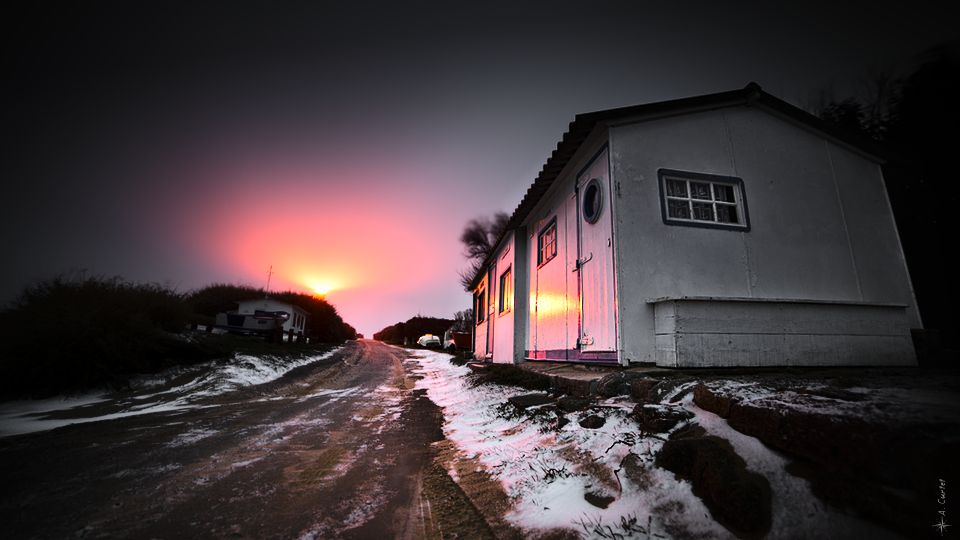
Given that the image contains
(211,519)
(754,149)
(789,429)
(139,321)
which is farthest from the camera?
(139,321)

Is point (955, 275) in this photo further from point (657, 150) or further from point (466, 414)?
point (466, 414)

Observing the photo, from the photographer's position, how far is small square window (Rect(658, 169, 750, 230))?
17.0ft

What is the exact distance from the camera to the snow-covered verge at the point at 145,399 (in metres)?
4.38

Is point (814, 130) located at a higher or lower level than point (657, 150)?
higher

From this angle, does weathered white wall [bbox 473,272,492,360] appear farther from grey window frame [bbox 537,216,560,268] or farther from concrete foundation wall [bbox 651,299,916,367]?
concrete foundation wall [bbox 651,299,916,367]

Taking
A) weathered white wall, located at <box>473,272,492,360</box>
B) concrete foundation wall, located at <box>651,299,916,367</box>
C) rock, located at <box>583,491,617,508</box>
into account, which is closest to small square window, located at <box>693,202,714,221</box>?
concrete foundation wall, located at <box>651,299,916,367</box>

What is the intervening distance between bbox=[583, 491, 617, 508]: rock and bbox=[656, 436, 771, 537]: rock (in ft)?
1.12

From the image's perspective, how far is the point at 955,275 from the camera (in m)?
6.32

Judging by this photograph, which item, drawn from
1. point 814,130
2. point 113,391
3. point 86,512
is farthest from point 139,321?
point 814,130

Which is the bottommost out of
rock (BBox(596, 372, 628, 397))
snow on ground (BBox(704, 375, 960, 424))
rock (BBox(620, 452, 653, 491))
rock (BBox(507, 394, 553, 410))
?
rock (BBox(620, 452, 653, 491))

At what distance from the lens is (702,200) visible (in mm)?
5336

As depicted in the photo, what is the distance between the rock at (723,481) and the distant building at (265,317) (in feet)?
62.6

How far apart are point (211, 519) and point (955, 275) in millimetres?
11252

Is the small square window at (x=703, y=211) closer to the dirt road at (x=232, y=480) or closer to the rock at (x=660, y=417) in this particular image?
the rock at (x=660, y=417)
